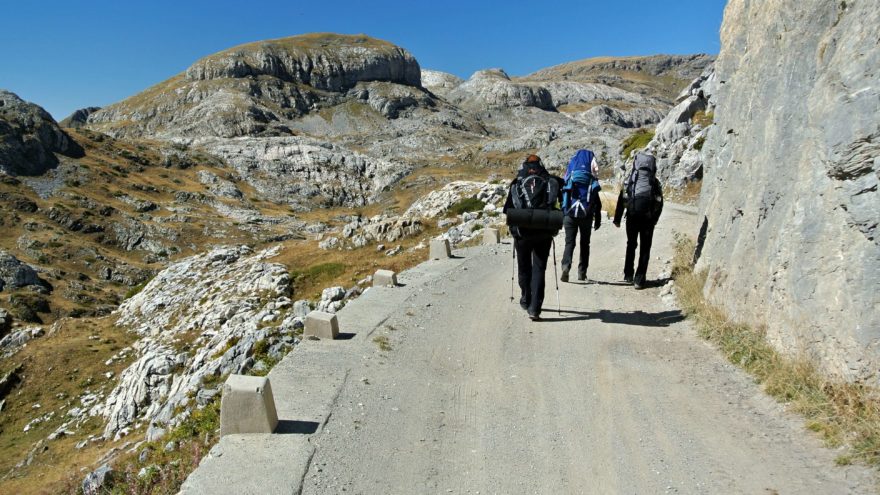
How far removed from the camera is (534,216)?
9.45 m

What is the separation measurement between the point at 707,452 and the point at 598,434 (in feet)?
3.67

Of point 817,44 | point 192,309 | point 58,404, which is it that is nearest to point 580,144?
point 192,309

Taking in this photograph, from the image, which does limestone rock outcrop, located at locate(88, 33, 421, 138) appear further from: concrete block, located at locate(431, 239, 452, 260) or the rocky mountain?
concrete block, located at locate(431, 239, 452, 260)

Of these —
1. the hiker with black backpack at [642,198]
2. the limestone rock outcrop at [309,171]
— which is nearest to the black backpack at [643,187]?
the hiker with black backpack at [642,198]

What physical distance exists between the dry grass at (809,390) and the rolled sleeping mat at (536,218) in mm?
2991

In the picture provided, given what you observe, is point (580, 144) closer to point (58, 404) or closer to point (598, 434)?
point (58, 404)

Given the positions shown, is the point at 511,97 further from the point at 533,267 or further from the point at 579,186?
the point at 533,267

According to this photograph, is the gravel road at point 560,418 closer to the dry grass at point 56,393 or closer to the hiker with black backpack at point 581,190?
the hiker with black backpack at point 581,190

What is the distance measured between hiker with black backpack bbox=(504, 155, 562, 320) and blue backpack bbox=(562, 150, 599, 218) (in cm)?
192

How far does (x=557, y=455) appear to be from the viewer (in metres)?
5.92

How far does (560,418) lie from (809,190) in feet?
13.5

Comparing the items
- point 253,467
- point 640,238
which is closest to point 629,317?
point 640,238

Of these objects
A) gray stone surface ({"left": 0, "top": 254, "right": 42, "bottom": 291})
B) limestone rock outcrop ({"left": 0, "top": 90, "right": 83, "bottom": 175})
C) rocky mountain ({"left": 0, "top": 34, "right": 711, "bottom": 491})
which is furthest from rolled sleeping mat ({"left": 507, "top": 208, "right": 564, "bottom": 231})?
limestone rock outcrop ({"left": 0, "top": 90, "right": 83, "bottom": 175})

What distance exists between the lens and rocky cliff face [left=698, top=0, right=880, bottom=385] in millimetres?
5562
